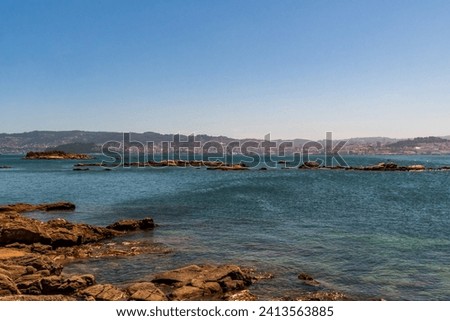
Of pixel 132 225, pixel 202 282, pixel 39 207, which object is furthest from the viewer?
pixel 39 207

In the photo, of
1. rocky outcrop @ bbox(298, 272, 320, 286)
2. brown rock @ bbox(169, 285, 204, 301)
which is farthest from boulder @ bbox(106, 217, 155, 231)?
rocky outcrop @ bbox(298, 272, 320, 286)

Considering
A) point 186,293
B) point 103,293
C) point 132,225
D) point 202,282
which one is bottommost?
point 132,225

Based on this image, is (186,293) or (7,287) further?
(186,293)

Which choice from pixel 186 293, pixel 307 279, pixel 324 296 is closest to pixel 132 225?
pixel 186 293

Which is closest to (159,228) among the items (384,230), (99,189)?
(384,230)

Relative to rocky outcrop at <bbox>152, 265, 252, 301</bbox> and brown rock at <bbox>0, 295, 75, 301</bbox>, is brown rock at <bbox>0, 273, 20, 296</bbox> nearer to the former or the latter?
brown rock at <bbox>0, 295, 75, 301</bbox>

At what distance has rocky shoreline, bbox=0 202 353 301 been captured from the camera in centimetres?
1955

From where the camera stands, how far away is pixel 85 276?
21.6 m

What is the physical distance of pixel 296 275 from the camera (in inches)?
963

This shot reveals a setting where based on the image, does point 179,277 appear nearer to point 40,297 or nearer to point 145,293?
point 145,293

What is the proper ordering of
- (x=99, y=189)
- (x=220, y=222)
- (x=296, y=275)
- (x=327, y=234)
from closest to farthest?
(x=296, y=275) → (x=327, y=234) → (x=220, y=222) → (x=99, y=189)

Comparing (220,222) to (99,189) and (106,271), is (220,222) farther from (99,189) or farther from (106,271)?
(99,189)
